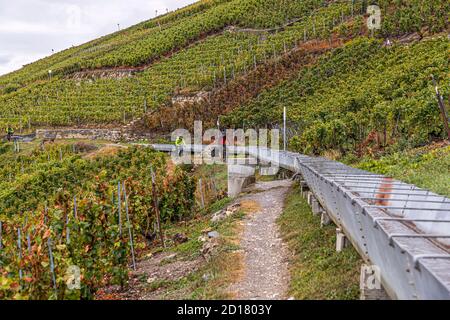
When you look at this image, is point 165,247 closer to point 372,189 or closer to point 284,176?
point 372,189

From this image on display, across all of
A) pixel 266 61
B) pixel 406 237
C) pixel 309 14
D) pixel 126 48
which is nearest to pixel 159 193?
pixel 406 237

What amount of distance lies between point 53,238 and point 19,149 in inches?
1301

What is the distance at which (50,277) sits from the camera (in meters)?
7.68

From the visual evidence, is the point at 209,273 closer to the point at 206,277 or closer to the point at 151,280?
the point at 206,277

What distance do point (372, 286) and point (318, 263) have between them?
213 cm

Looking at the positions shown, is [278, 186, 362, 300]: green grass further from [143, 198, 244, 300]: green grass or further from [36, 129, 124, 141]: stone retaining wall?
[36, 129, 124, 141]: stone retaining wall

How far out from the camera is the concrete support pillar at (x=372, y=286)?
210 inches

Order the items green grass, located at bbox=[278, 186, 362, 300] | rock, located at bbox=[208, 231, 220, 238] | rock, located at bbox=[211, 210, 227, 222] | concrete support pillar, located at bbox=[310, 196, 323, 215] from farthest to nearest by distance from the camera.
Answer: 1. rock, located at bbox=[211, 210, 227, 222]
2. rock, located at bbox=[208, 231, 220, 238]
3. concrete support pillar, located at bbox=[310, 196, 323, 215]
4. green grass, located at bbox=[278, 186, 362, 300]

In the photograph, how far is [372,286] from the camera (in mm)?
5480

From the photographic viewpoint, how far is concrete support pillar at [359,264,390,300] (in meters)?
5.34

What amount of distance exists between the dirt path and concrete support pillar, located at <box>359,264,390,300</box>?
165 cm

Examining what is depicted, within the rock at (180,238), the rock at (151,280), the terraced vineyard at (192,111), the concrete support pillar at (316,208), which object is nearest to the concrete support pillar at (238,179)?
the terraced vineyard at (192,111)

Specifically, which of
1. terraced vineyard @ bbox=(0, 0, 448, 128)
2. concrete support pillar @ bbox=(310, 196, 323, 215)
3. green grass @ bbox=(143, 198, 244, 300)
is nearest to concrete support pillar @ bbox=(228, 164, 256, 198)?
green grass @ bbox=(143, 198, 244, 300)

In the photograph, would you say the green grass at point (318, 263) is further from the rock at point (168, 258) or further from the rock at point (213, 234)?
the rock at point (168, 258)
